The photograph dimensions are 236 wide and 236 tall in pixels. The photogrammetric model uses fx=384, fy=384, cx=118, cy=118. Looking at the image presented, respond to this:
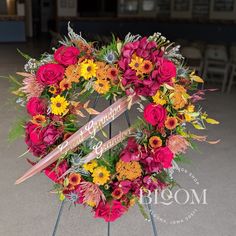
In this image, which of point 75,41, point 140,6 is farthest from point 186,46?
point 75,41

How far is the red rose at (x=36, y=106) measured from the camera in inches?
65.1

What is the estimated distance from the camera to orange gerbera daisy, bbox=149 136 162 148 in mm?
1622

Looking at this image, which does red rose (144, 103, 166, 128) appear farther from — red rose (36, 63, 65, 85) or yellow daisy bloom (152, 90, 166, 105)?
red rose (36, 63, 65, 85)

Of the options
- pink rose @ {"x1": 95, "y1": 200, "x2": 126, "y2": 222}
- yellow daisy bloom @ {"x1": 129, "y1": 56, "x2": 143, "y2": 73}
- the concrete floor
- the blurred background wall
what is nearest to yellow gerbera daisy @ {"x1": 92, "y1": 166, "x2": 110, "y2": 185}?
pink rose @ {"x1": 95, "y1": 200, "x2": 126, "y2": 222}

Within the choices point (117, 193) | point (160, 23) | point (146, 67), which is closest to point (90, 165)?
point (117, 193)

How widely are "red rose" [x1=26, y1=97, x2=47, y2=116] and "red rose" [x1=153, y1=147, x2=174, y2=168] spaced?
52cm

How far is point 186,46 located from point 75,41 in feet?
17.7

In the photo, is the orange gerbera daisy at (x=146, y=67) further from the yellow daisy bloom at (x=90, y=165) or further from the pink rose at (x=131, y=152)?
the yellow daisy bloom at (x=90, y=165)

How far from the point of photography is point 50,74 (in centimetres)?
162

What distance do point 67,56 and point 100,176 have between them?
54 cm

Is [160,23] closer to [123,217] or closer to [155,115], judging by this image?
[123,217]

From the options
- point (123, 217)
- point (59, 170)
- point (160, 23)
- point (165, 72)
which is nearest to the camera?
point (165, 72)

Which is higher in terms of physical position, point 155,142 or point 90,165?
point 155,142

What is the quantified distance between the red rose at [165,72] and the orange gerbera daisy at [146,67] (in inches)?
1.5
